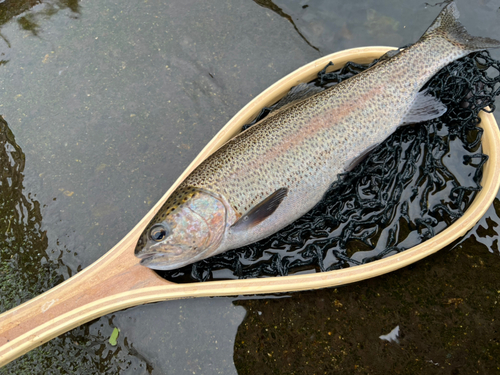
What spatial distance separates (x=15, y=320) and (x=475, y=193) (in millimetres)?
2974

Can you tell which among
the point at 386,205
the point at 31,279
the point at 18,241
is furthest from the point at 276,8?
the point at 31,279

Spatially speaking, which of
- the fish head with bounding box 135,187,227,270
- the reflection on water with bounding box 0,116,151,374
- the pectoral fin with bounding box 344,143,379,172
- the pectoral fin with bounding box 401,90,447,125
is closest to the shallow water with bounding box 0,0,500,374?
the reflection on water with bounding box 0,116,151,374

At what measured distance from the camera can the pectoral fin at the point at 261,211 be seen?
6.22ft

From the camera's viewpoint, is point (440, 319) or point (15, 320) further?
point (440, 319)

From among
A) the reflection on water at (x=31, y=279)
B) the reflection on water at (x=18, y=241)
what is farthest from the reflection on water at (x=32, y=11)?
the reflection on water at (x=18, y=241)

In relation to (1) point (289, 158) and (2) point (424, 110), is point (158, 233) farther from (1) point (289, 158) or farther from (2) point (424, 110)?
(2) point (424, 110)

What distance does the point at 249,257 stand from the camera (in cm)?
215

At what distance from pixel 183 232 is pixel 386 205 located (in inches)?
52.9

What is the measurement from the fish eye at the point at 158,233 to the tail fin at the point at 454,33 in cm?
221

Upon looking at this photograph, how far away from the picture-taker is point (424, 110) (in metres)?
2.17

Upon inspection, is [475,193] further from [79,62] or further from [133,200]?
[79,62]

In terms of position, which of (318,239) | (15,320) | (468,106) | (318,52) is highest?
(318,52)

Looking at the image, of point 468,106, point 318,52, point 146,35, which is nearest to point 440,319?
point 468,106

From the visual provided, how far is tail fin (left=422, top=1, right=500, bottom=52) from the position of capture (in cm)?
221
